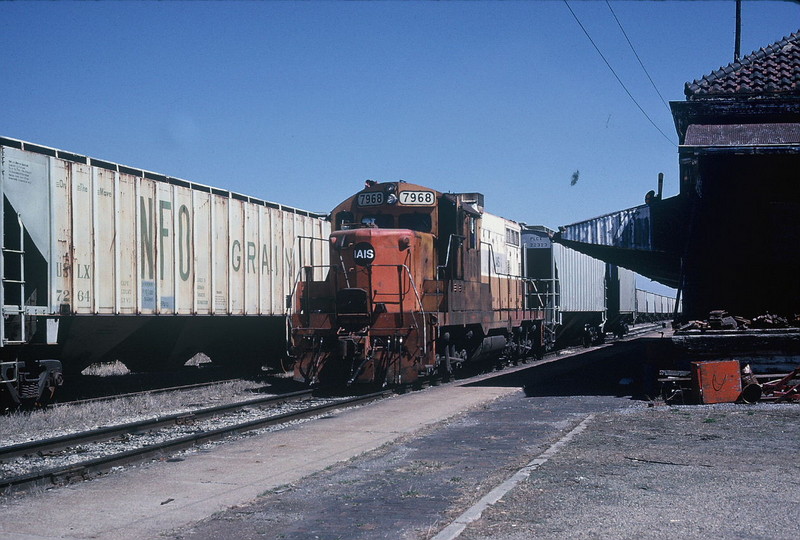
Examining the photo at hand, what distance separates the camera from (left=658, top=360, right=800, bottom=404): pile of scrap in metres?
12.2

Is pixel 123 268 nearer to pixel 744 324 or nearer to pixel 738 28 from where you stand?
pixel 744 324

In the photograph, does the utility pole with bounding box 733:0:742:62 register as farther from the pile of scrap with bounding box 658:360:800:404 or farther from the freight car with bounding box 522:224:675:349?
the pile of scrap with bounding box 658:360:800:404

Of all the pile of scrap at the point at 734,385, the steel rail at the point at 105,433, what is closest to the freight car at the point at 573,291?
the pile of scrap at the point at 734,385

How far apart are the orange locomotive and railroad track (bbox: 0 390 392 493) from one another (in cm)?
109

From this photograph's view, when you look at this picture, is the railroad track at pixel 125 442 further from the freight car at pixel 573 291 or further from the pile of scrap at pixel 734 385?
the freight car at pixel 573 291

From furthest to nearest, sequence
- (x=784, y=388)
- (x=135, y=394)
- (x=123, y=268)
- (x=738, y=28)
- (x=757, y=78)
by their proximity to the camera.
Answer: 1. (x=738, y=28)
2. (x=757, y=78)
3. (x=135, y=394)
4. (x=123, y=268)
5. (x=784, y=388)

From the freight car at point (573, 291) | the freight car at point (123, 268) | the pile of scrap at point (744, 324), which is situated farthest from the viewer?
the freight car at point (573, 291)

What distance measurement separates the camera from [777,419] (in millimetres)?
10617

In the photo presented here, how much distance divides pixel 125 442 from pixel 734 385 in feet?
29.6

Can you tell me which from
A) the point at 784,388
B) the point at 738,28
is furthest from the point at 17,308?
the point at 738,28

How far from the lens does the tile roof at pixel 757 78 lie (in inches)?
599

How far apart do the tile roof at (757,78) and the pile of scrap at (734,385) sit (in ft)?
18.7

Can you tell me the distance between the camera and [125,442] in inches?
393

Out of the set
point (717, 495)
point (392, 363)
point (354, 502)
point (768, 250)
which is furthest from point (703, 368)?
point (354, 502)
